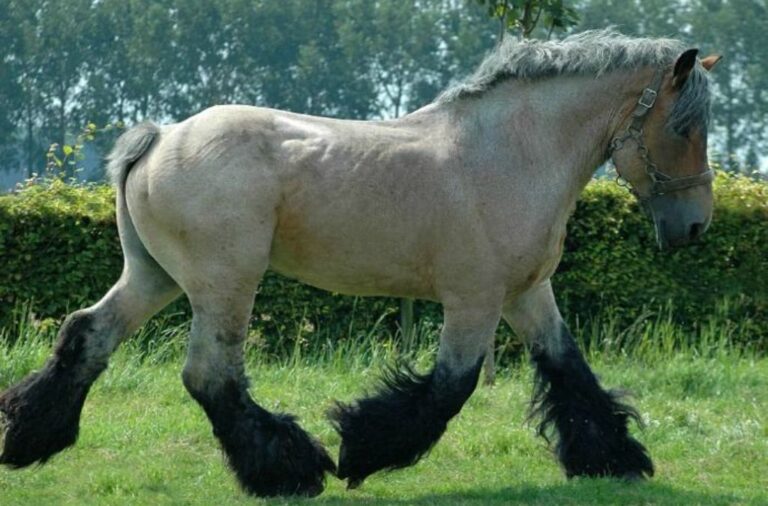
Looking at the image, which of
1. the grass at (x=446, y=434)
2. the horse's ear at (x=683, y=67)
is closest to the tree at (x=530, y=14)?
the grass at (x=446, y=434)

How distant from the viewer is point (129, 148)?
6.53m

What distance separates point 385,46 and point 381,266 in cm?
4216

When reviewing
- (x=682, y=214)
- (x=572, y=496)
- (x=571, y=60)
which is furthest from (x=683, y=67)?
(x=572, y=496)

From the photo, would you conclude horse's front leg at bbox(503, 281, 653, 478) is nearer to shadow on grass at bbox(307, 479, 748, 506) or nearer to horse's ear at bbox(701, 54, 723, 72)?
shadow on grass at bbox(307, 479, 748, 506)

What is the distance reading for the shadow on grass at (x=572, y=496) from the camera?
637cm

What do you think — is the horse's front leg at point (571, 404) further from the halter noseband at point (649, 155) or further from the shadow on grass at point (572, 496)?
the halter noseband at point (649, 155)

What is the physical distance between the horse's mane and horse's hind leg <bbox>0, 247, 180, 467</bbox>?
1.77 meters

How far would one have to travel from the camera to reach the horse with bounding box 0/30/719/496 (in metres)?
6.30

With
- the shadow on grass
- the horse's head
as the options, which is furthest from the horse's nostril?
the shadow on grass

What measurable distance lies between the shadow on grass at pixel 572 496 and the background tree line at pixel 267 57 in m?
36.4

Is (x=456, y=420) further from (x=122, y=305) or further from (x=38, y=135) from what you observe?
(x=38, y=135)

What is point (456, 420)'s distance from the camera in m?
8.57

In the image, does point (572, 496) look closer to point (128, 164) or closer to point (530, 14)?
point (128, 164)

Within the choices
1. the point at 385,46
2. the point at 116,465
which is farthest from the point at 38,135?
the point at 116,465
